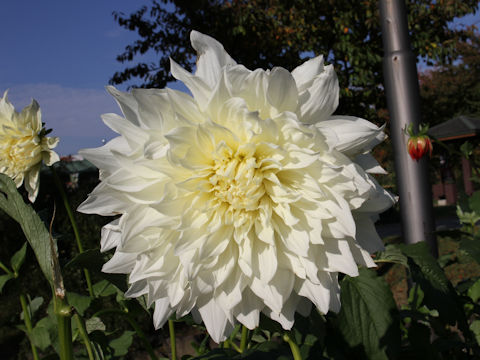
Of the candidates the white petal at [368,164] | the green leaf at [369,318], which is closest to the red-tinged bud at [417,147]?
the green leaf at [369,318]

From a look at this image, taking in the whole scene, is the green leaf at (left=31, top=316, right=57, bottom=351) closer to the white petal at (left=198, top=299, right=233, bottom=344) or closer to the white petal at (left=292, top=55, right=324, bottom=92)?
the white petal at (left=198, top=299, right=233, bottom=344)

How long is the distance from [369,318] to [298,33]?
21.9 ft

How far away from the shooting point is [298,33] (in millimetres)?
6867

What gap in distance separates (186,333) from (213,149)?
3620 mm

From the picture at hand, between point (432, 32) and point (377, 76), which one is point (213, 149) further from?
point (432, 32)

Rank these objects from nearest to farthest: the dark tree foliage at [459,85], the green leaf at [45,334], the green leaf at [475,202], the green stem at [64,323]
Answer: the green stem at [64,323] < the green leaf at [45,334] < the green leaf at [475,202] < the dark tree foliage at [459,85]

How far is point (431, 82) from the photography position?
17.6 m

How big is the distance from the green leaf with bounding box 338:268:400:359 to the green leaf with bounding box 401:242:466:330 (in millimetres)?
94

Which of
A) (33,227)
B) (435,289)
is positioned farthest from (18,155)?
(435,289)

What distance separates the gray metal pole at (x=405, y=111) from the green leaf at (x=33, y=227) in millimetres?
1541

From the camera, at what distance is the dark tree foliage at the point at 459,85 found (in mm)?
16391

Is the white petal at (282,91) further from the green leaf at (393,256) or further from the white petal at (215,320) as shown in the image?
the green leaf at (393,256)

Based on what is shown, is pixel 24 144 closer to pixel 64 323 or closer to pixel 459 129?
pixel 64 323

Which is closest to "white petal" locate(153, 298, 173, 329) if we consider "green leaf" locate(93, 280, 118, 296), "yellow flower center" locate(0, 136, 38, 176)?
"green leaf" locate(93, 280, 118, 296)
